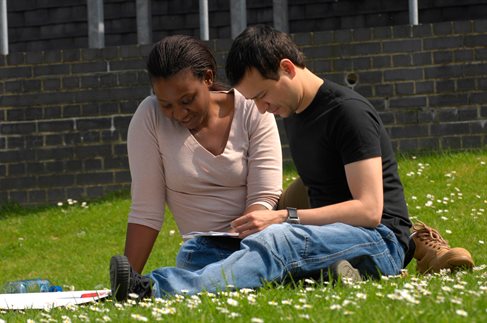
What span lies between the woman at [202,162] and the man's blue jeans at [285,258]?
511 millimetres

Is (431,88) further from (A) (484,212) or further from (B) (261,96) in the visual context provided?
(B) (261,96)

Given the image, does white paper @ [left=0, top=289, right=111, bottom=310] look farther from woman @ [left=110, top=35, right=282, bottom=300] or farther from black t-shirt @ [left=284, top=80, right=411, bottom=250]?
black t-shirt @ [left=284, top=80, right=411, bottom=250]

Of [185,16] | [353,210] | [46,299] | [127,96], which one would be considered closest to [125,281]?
[46,299]

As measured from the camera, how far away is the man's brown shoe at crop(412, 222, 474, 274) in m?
5.04

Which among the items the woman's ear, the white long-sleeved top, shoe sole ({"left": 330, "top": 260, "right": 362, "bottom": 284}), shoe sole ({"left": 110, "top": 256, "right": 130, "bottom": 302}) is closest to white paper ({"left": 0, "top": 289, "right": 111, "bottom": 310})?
shoe sole ({"left": 110, "top": 256, "right": 130, "bottom": 302})

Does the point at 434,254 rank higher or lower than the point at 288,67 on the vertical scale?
lower

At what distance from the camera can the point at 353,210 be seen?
470 centimetres

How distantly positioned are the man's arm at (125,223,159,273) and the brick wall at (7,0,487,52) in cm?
1123

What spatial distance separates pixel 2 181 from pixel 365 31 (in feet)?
12.8

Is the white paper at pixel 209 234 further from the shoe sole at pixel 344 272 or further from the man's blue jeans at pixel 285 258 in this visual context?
the shoe sole at pixel 344 272

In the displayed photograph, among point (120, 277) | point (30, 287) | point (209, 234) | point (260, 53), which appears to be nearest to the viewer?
point (120, 277)

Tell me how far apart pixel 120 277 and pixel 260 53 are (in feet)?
3.50

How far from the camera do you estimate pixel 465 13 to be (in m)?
15.9

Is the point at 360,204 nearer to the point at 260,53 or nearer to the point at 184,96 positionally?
the point at 260,53
